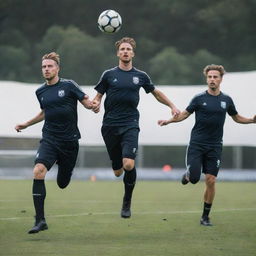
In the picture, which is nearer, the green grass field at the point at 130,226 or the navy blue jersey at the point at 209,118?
the green grass field at the point at 130,226

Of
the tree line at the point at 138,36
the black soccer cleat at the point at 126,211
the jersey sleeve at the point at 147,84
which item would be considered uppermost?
the tree line at the point at 138,36

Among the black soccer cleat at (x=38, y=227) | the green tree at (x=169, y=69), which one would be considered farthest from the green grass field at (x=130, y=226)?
the green tree at (x=169, y=69)

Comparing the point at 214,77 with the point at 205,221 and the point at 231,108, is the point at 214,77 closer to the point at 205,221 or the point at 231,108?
the point at 231,108

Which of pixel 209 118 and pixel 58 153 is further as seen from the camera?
pixel 209 118

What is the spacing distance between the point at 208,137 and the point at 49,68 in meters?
2.54

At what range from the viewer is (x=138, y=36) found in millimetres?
50625

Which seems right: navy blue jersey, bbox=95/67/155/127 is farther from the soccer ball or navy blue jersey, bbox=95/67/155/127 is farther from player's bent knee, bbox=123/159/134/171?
the soccer ball

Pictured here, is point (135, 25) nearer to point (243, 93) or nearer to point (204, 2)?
point (204, 2)

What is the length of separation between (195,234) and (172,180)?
1705 centimetres

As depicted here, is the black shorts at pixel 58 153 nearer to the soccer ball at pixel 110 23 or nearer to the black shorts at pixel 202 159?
the black shorts at pixel 202 159

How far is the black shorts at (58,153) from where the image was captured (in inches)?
472

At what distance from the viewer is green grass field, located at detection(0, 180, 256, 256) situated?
1031 cm

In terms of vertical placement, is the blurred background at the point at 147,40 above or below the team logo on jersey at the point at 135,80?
above

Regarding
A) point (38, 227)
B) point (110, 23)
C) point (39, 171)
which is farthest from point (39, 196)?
point (110, 23)
